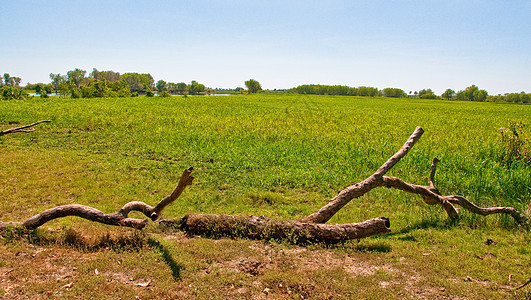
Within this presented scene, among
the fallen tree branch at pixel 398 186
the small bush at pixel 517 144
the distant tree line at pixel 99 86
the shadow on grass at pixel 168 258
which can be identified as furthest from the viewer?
the distant tree line at pixel 99 86

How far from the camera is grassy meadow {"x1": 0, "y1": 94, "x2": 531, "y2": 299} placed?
4.18 meters

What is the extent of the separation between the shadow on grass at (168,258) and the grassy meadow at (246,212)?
0.02 m

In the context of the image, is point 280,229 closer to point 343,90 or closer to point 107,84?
point 107,84

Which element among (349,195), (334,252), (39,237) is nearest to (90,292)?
(39,237)

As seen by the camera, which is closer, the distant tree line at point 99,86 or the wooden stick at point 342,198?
the wooden stick at point 342,198

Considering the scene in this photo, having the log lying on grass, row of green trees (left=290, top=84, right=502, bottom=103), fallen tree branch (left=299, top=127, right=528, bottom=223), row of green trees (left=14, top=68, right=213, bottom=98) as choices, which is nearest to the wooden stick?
fallen tree branch (left=299, top=127, right=528, bottom=223)

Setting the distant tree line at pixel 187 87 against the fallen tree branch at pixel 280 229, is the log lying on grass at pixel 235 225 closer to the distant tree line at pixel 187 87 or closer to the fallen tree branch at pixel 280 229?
the fallen tree branch at pixel 280 229

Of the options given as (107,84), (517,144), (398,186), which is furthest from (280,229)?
(107,84)

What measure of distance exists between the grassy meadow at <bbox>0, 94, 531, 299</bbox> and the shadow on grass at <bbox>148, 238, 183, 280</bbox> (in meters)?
0.02

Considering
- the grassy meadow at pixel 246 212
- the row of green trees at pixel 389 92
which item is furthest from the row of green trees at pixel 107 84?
the row of green trees at pixel 389 92

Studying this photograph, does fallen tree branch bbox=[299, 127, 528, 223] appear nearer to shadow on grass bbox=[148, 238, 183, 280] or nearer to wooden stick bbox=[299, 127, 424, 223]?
wooden stick bbox=[299, 127, 424, 223]

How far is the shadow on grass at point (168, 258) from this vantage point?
14.3ft

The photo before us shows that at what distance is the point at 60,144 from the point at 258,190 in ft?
39.4

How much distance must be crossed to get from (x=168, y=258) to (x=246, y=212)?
3.50 meters
